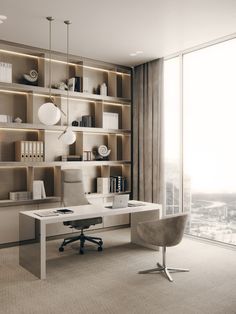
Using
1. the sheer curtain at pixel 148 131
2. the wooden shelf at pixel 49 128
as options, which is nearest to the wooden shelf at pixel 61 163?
the sheer curtain at pixel 148 131

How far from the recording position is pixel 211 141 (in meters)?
5.60

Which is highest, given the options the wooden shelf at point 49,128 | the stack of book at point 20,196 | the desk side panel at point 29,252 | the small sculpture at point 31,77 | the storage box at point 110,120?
the small sculpture at point 31,77

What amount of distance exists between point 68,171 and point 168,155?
1872 millimetres

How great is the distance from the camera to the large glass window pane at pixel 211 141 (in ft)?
17.5

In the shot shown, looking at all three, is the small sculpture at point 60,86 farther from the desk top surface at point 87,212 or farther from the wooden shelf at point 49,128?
the desk top surface at point 87,212

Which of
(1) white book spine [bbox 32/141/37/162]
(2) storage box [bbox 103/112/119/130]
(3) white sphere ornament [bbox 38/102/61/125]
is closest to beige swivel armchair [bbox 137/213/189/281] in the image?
(3) white sphere ornament [bbox 38/102/61/125]

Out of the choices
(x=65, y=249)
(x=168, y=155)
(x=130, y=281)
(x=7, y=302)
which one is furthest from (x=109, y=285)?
(x=168, y=155)

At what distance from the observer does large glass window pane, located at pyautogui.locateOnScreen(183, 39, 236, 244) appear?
5.32 metres

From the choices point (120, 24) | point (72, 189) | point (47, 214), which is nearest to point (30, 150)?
point (72, 189)

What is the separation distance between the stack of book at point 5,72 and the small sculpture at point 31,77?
26 cm

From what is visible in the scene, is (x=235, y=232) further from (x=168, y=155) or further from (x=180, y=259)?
(x=168, y=155)

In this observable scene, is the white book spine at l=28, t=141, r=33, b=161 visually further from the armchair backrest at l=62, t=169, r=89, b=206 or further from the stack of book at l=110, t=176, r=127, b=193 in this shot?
the stack of book at l=110, t=176, r=127, b=193

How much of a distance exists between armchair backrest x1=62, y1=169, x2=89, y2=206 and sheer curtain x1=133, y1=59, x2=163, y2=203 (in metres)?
1.44

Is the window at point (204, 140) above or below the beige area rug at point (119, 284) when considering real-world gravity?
above
